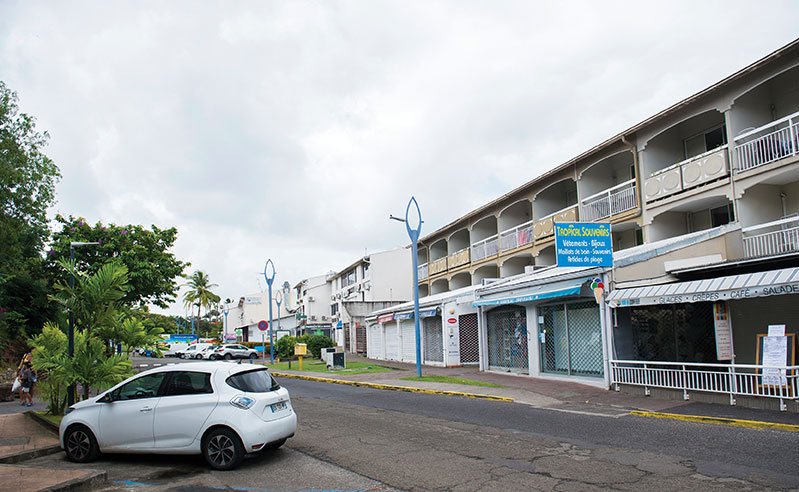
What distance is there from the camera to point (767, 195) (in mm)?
17391

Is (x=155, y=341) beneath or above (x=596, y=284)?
beneath

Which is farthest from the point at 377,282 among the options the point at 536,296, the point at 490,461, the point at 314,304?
the point at 490,461

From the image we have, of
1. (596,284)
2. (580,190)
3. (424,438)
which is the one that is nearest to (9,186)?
(424,438)

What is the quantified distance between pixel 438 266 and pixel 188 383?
31.4 metres

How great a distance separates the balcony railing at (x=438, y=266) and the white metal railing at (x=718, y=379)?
909 inches

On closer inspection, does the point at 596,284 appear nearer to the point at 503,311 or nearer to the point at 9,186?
the point at 503,311

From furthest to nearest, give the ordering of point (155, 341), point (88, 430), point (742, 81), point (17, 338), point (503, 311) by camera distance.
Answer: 1. point (17, 338)
2. point (503, 311)
3. point (742, 81)
4. point (155, 341)
5. point (88, 430)

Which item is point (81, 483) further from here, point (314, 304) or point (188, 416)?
point (314, 304)

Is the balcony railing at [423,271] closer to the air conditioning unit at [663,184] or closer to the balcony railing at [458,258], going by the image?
the balcony railing at [458,258]

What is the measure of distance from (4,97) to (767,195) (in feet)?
86.0

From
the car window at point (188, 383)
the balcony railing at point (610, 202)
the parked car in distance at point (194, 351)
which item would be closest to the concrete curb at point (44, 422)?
the car window at point (188, 383)

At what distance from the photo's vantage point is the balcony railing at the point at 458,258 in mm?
35438

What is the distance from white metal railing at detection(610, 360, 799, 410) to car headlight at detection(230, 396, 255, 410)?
9.54 meters

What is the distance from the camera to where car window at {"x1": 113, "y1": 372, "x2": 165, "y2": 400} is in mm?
8586
